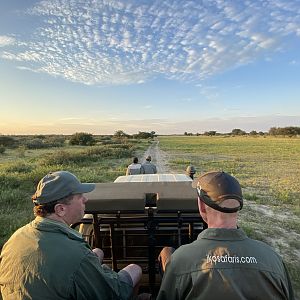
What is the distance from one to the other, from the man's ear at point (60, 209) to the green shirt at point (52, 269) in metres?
0.14

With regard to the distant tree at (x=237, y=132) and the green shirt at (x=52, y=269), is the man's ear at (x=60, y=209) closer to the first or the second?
the green shirt at (x=52, y=269)

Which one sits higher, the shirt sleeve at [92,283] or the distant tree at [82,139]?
the shirt sleeve at [92,283]

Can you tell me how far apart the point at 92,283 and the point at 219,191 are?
1.02 meters

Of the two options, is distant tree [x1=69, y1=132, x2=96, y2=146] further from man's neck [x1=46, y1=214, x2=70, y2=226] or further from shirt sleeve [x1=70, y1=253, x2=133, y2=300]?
shirt sleeve [x1=70, y1=253, x2=133, y2=300]

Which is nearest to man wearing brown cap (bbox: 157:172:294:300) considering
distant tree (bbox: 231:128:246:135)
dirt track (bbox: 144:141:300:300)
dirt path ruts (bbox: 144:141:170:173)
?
dirt track (bbox: 144:141:300:300)

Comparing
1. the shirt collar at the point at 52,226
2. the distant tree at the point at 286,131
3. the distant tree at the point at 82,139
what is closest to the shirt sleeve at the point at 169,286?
the shirt collar at the point at 52,226

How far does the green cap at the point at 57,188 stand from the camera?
2.53 metres

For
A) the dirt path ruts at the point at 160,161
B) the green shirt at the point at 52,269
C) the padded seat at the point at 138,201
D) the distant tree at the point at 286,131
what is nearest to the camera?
the green shirt at the point at 52,269

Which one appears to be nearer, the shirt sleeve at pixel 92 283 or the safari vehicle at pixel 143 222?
the shirt sleeve at pixel 92 283

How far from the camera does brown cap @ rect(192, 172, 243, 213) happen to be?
82.0 inches

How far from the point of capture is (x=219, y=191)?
2113 millimetres

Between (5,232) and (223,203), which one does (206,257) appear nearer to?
(223,203)

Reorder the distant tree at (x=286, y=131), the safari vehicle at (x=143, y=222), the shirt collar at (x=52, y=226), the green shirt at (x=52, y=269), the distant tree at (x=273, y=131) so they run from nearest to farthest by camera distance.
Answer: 1. the green shirt at (x=52, y=269)
2. the shirt collar at (x=52, y=226)
3. the safari vehicle at (x=143, y=222)
4. the distant tree at (x=286, y=131)
5. the distant tree at (x=273, y=131)

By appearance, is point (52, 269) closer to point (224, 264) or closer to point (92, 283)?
point (92, 283)
